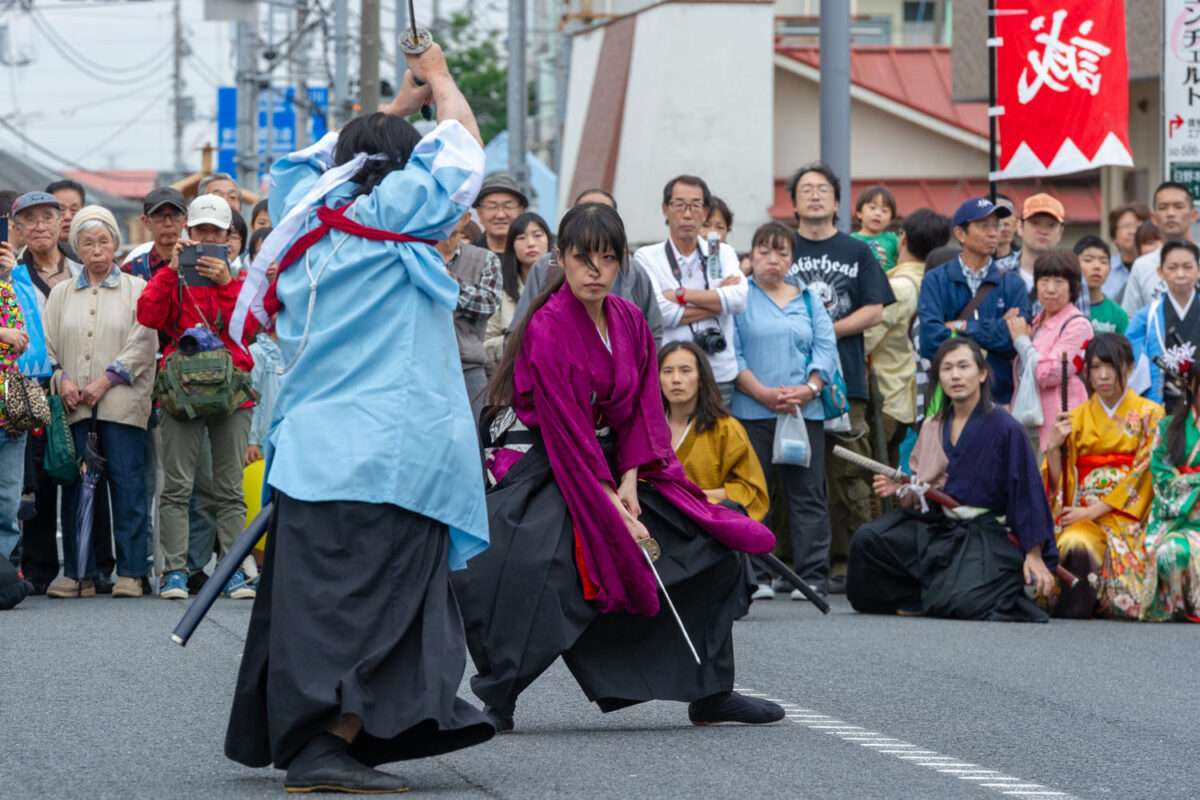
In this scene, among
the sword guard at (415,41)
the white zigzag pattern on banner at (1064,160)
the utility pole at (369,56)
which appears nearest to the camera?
the sword guard at (415,41)

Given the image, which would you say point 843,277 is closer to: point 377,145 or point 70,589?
point 70,589

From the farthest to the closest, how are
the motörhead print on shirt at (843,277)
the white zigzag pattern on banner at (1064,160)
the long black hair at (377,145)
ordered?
the white zigzag pattern on banner at (1064,160), the motörhead print on shirt at (843,277), the long black hair at (377,145)

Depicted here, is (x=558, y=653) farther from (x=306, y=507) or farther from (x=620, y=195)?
(x=620, y=195)

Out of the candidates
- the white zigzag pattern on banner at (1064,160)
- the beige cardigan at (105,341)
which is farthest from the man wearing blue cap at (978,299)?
the beige cardigan at (105,341)

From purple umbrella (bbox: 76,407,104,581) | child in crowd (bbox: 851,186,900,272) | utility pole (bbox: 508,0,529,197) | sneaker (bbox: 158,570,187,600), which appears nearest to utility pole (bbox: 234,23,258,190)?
utility pole (bbox: 508,0,529,197)

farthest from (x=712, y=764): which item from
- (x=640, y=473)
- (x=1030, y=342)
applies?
(x=1030, y=342)

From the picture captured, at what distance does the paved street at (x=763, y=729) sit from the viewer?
568 centimetres

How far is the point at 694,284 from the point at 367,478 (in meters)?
5.45

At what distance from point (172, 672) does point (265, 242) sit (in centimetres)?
272

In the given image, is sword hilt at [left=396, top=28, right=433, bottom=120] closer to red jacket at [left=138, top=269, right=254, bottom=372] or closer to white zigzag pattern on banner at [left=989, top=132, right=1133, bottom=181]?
red jacket at [left=138, top=269, right=254, bottom=372]

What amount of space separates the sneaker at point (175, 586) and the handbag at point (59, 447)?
2.55 feet

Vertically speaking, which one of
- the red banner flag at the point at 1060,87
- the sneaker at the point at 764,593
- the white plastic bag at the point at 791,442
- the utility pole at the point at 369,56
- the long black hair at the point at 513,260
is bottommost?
the sneaker at the point at 764,593

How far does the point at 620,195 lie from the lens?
2906 cm

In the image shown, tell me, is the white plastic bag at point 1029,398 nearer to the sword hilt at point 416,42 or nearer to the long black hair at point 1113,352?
the long black hair at point 1113,352
